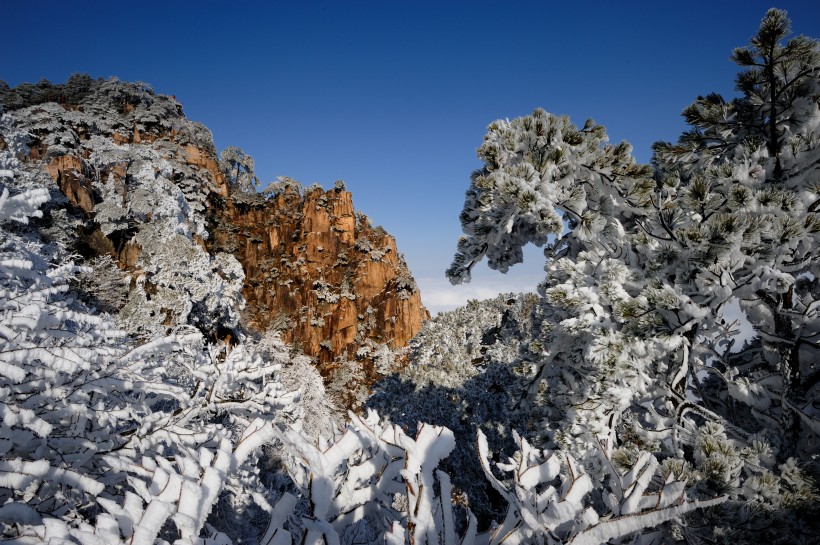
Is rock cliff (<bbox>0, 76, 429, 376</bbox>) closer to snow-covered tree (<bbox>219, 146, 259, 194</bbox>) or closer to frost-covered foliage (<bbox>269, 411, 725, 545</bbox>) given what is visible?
snow-covered tree (<bbox>219, 146, 259, 194</bbox>)

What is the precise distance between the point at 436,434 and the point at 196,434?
5.69ft

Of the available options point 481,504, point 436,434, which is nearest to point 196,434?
point 436,434

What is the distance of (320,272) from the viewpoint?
2336 cm

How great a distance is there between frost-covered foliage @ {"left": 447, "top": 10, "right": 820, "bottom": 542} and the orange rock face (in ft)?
64.9

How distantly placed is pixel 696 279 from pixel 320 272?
22113mm

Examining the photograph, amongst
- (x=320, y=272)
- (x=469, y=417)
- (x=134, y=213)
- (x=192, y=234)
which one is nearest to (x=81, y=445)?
(x=469, y=417)

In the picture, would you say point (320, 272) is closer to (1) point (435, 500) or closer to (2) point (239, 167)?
(2) point (239, 167)

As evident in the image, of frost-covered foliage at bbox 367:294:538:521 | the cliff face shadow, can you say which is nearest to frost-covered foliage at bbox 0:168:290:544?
frost-covered foliage at bbox 367:294:538:521

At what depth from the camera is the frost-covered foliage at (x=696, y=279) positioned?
2.48 m

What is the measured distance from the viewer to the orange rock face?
73.5 feet

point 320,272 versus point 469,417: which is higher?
point 320,272

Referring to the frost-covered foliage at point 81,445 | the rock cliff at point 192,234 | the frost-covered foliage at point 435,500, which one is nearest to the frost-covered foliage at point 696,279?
the frost-covered foliage at point 435,500

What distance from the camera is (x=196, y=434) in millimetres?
2359

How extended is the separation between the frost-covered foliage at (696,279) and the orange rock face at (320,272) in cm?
1978
